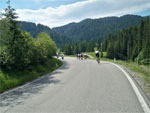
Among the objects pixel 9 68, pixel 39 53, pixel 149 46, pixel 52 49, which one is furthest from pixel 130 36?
pixel 9 68

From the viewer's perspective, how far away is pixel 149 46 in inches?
2201

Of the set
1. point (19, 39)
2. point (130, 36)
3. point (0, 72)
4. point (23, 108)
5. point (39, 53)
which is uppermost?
point (130, 36)

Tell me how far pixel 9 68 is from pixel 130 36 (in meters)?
88.8

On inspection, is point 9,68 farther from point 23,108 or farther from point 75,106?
point 75,106

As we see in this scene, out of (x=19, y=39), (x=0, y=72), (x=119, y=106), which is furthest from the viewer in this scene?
(x=19, y=39)

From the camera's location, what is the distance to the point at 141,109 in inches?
148

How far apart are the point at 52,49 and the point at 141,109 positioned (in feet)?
72.2

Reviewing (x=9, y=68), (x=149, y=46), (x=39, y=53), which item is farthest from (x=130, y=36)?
(x=9, y=68)

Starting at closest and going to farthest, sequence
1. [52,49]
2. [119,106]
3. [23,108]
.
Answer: [119,106] → [23,108] → [52,49]

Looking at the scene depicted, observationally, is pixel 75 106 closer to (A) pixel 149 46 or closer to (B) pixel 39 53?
(B) pixel 39 53

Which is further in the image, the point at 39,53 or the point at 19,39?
the point at 39,53

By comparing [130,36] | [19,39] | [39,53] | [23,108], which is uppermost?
[130,36]

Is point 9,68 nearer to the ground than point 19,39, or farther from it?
nearer to the ground

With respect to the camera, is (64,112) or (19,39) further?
(19,39)
